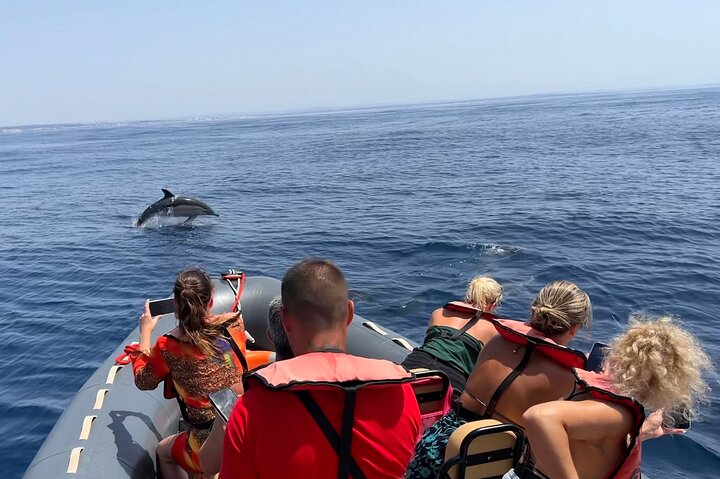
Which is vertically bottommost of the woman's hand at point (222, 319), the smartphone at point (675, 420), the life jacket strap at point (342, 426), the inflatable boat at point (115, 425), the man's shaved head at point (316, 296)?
the inflatable boat at point (115, 425)

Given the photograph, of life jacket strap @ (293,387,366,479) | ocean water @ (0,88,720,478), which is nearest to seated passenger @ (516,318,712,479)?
life jacket strap @ (293,387,366,479)

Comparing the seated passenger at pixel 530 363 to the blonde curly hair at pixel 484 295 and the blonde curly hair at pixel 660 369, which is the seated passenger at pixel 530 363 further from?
the blonde curly hair at pixel 484 295

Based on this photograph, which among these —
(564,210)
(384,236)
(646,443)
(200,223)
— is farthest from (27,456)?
(564,210)

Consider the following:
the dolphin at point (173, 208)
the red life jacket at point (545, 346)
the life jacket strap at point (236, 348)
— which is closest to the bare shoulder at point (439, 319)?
the red life jacket at point (545, 346)

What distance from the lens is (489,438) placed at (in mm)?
2729

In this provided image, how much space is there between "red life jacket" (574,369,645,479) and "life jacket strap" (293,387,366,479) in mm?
1233

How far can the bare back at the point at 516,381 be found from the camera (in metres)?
3.25

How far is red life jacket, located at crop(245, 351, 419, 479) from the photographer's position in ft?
6.88

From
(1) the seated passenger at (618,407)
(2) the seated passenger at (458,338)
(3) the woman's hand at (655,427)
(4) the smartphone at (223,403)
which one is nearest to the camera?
(1) the seated passenger at (618,407)

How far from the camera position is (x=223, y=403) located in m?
2.94

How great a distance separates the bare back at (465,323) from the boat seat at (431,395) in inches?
39.5

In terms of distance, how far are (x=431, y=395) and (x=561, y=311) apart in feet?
2.88

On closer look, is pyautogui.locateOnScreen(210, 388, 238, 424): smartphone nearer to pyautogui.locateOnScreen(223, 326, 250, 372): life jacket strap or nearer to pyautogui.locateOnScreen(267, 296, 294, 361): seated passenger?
pyautogui.locateOnScreen(267, 296, 294, 361): seated passenger

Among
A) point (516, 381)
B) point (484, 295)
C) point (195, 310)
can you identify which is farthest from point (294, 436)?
point (484, 295)
